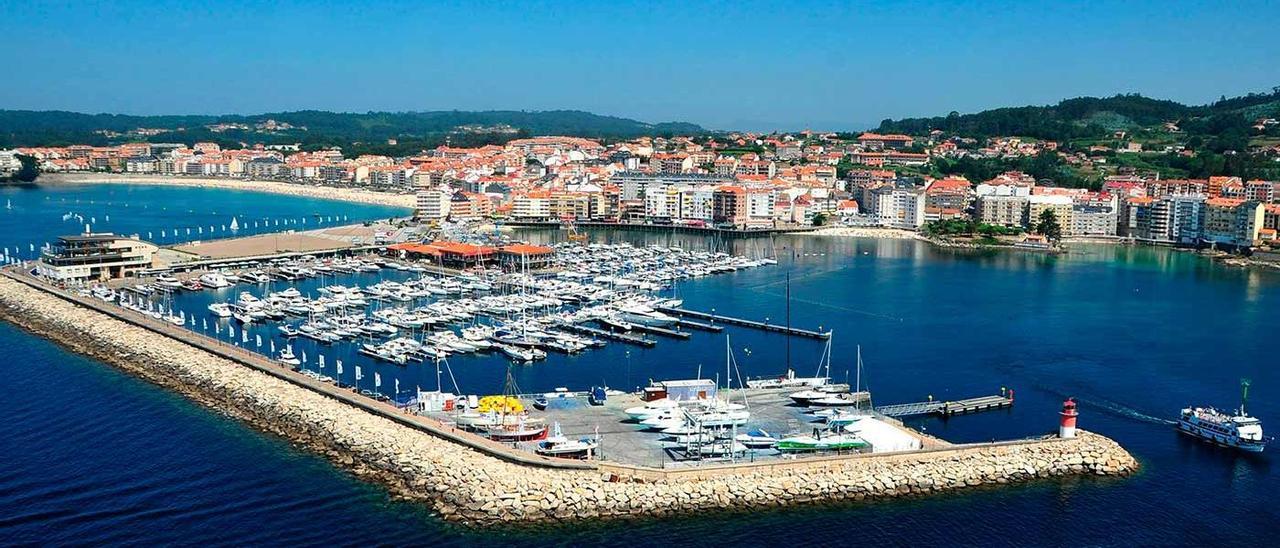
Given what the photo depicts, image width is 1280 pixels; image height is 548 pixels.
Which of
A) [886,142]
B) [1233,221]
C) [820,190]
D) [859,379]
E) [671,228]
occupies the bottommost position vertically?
[859,379]

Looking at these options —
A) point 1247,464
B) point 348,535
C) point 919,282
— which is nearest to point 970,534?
point 1247,464

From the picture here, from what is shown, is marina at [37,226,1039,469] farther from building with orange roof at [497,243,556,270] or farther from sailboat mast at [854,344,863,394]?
sailboat mast at [854,344,863,394]

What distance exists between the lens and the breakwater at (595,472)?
10188 millimetres

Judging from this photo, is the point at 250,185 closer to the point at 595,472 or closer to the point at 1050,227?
the point at 1050,227

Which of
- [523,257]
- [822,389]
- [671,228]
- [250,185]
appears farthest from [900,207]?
[250,185]

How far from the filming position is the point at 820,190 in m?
43.7

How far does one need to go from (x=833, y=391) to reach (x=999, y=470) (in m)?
3.44

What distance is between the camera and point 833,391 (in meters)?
14.4

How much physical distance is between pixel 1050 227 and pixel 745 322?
65.5 feet

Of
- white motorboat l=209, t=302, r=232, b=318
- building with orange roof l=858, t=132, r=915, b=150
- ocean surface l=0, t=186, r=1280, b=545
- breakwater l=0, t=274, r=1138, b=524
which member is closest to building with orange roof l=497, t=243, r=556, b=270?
ocean surface l=0, t=186, r=1280, b=545

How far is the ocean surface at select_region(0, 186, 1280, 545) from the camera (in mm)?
9852

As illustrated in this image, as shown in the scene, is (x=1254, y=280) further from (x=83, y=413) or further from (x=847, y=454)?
(x=83, y=413)

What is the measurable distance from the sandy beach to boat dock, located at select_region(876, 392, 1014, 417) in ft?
121

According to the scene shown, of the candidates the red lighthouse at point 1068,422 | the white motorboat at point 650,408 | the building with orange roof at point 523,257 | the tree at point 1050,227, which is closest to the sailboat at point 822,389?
the white motorboat at point 650,408
